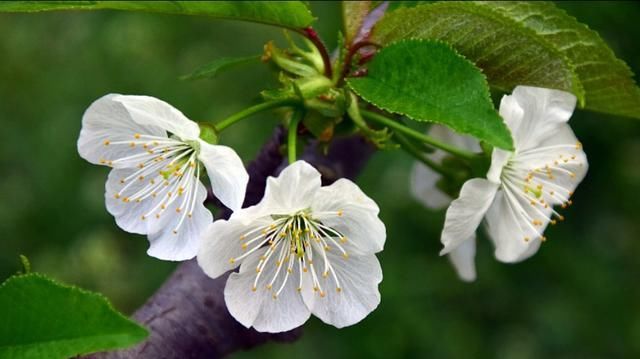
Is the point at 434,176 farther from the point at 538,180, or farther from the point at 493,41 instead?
the point at 493,41

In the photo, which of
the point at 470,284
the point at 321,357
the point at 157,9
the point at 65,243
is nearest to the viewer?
the point at 157,9

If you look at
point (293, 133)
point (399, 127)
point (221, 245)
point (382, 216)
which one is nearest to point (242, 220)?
point (221, 245)

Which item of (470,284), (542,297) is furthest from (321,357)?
(542,297)

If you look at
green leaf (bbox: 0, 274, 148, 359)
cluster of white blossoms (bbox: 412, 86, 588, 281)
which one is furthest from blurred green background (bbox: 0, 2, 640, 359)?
green leaf (bbox: 0, 274, 148, 359)

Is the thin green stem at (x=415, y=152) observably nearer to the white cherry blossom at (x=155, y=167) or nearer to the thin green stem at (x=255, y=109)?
the thin green stem at (x=255, y=109)

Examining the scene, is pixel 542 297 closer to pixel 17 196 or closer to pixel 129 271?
pixel 129 271
